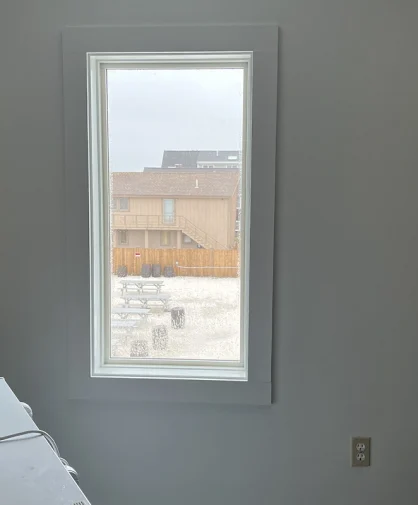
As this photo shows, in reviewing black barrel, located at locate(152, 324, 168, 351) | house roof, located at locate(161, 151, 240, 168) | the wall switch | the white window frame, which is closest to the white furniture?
the white window frame

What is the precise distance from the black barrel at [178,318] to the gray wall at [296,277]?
295 millimetres

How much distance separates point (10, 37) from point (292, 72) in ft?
3.23

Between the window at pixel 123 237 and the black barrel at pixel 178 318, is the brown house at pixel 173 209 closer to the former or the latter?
the window at pixel 123 237

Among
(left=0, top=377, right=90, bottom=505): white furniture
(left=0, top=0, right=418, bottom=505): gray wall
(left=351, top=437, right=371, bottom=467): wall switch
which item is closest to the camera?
(left=0, top=377, right=90, bottom=505): white furniture

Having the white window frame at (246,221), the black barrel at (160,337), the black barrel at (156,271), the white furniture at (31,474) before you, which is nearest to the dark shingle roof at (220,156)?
the white window frame at (246,221)

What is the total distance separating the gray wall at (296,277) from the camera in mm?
1759

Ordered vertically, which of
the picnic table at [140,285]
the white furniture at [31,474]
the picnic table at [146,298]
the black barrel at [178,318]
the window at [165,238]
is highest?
the window at [165,238]

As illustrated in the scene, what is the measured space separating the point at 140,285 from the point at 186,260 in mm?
200

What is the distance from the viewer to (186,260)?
1969 mm

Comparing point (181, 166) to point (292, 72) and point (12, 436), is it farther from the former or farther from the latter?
point (12, 436)

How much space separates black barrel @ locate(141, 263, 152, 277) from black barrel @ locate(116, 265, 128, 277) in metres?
0.06

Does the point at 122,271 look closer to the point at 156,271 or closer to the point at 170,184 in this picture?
the point at 156,271

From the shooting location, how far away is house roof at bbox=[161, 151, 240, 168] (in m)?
1.91

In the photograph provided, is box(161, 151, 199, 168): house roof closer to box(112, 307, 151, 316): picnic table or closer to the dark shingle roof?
the dark shingle roof
